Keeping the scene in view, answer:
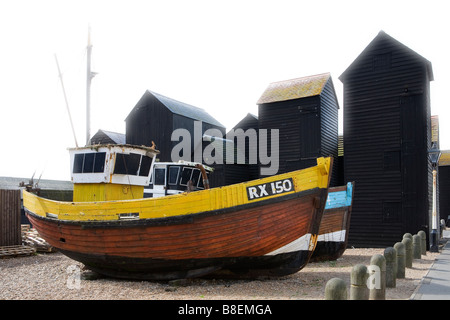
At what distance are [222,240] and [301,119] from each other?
12.6 m

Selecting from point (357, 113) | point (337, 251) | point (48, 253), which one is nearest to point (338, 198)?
point (337, 251)

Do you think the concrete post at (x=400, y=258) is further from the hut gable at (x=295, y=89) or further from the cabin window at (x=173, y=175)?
the hut gable at (x=295, y=89)

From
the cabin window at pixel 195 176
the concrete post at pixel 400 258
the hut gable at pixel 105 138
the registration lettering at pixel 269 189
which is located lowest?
the concrete post at pixel 400 258

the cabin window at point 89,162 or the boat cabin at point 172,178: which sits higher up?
the cabin window at point 89,162

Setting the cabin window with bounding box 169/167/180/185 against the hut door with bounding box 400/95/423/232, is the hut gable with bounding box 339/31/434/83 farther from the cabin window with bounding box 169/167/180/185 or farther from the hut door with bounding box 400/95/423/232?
the cabin window with bounding box 169/167/180/185

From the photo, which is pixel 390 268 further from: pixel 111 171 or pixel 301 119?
pixel 301 119

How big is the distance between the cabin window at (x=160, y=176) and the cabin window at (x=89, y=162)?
3.09 meters

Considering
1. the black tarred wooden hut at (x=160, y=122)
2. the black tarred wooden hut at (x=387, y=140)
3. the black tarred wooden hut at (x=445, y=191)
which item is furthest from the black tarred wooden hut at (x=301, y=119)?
the black tarred wooden hut at (x=445, y=191)

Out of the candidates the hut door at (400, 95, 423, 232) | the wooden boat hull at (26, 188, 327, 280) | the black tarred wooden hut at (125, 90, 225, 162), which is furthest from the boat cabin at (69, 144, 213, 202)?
the black tarred wooden hut at (125, 90, 225, 162)

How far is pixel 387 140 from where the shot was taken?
17.0 meters

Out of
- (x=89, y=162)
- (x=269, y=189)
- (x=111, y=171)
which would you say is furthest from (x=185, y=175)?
(x=269, y=189)

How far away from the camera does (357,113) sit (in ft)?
58.7

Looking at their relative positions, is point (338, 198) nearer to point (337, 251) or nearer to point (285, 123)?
point (337, 251)

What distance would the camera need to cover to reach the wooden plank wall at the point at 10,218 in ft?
49.0
